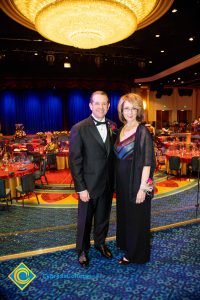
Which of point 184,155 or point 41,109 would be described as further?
point 41,109

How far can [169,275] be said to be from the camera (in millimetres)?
2463

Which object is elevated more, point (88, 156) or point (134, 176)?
point (88, 156)

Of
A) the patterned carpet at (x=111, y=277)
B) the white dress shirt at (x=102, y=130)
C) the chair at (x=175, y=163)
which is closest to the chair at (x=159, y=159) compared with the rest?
the chair at (x=175, y=163)

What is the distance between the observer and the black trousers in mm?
2584

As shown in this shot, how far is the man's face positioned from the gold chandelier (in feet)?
6.45

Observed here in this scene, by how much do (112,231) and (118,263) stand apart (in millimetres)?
1151

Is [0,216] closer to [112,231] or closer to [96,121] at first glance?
[112,231]

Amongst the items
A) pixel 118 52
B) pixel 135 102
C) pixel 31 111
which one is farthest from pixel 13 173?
pixel 31 111

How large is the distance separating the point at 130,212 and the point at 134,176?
1.26 feet

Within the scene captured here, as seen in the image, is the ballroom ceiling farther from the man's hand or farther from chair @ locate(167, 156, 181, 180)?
the man's hand

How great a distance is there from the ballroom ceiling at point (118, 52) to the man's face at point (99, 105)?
13.9 feet

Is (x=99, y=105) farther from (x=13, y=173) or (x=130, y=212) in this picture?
(x=13, y=173)

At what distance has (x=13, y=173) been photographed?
5773 mm

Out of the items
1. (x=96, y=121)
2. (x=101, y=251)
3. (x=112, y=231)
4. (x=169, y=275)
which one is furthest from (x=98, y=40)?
(x=169, y=275)
